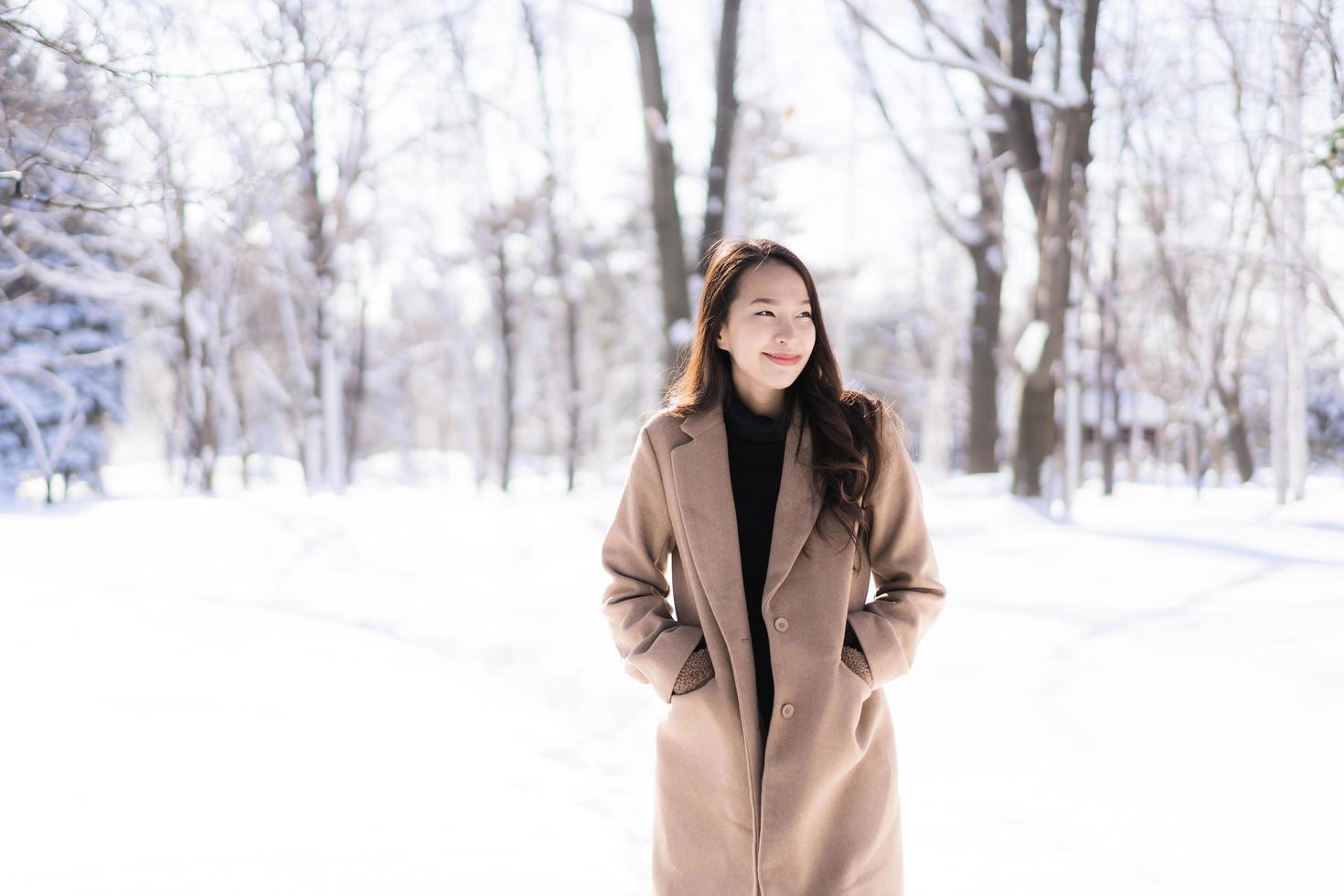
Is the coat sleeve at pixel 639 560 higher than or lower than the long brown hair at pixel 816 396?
lower

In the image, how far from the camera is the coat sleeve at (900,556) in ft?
6.60

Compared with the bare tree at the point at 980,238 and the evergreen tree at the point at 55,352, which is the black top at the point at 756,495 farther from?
the bare tree at the point at 980,238

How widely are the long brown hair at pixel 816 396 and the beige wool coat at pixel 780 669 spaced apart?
3 centimetres

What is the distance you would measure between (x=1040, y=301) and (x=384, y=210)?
53.7 ft

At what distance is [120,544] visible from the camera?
28.2 feet

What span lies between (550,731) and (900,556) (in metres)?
3.05

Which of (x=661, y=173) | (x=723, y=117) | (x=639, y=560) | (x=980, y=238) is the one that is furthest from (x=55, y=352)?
(x=639, y=560)

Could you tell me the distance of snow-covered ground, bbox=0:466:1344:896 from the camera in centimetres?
302

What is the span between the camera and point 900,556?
205cm

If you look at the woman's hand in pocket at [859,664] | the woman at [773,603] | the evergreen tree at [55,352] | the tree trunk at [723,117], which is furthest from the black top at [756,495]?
the evergreen tree at [55,352]

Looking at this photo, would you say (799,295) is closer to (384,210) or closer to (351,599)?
(351,599)

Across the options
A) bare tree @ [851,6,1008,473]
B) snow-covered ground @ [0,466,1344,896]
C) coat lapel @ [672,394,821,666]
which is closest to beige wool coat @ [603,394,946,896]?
coat lapel @ [672,394,821,666]

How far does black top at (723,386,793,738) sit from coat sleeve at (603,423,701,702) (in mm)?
158

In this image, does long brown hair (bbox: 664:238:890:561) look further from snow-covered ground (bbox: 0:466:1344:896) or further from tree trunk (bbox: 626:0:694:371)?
tree trunk (bbox: 626:0:694:371)
